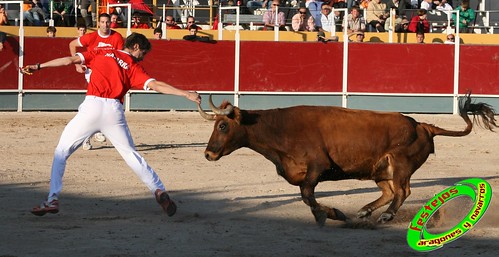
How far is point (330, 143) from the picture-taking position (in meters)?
8.18

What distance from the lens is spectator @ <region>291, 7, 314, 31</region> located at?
804 inches

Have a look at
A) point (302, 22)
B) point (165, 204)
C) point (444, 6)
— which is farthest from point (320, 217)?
point (444, 6)

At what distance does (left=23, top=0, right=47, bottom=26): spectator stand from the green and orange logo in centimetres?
1394

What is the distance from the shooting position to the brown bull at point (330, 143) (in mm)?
8094

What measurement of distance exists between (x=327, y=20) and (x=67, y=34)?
4810mm

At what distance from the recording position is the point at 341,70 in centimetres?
1973

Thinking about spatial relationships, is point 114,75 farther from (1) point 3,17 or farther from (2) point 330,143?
(1) point 3,17

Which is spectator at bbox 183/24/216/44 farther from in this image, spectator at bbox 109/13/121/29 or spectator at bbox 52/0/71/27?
spectator at bbox 52/0/71/27

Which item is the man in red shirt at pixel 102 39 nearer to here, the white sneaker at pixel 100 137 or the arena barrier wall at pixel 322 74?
the white sneaker at pixel 100 137

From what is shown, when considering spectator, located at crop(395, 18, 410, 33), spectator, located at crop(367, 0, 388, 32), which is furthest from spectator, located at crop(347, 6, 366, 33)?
spectator, located at crop(395, 18, 410, 33)

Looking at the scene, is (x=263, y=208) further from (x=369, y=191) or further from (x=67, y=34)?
(x=67, y=34)

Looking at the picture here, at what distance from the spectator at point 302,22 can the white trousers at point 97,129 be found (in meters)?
12.7

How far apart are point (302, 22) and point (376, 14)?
158 centimetres

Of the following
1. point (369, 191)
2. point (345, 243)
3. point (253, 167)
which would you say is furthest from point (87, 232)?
point (253, 167)
